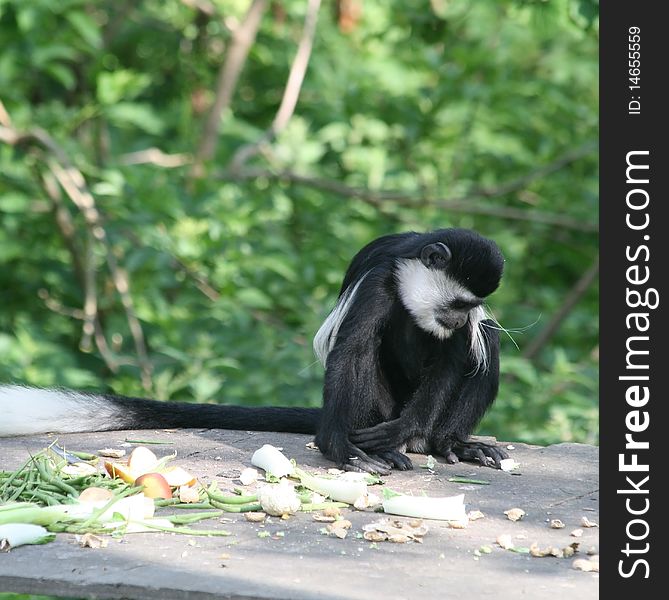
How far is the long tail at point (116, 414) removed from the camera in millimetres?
2926

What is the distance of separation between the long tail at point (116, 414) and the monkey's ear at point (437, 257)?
1.88ft

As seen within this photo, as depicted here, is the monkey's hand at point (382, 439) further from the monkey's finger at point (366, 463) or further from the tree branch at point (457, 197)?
the tree branch at point (457, 197)

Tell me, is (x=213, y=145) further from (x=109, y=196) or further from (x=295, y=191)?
(x=109, y=196)

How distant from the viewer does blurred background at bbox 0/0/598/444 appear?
14.4 feet

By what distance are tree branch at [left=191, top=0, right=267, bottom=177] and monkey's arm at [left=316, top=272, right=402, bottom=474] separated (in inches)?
105

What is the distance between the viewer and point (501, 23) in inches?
210

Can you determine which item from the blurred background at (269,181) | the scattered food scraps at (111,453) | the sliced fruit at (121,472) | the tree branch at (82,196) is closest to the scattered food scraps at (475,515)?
the sliced fruit at (121,472)

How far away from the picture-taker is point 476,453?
284 centimetres

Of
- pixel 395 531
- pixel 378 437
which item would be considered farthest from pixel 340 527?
pixel 378 437

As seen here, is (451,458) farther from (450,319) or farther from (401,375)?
(450,319)

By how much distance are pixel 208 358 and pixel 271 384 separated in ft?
0.98

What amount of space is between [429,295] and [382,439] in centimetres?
40

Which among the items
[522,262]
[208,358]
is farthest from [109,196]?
[522,262]

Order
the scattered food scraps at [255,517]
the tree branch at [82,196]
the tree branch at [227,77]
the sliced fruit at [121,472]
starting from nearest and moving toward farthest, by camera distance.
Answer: the scattered food scraps at [255,517], the sliced fruit at [121,472], the tree branch at [82,196], the tree branch at [227,77]
